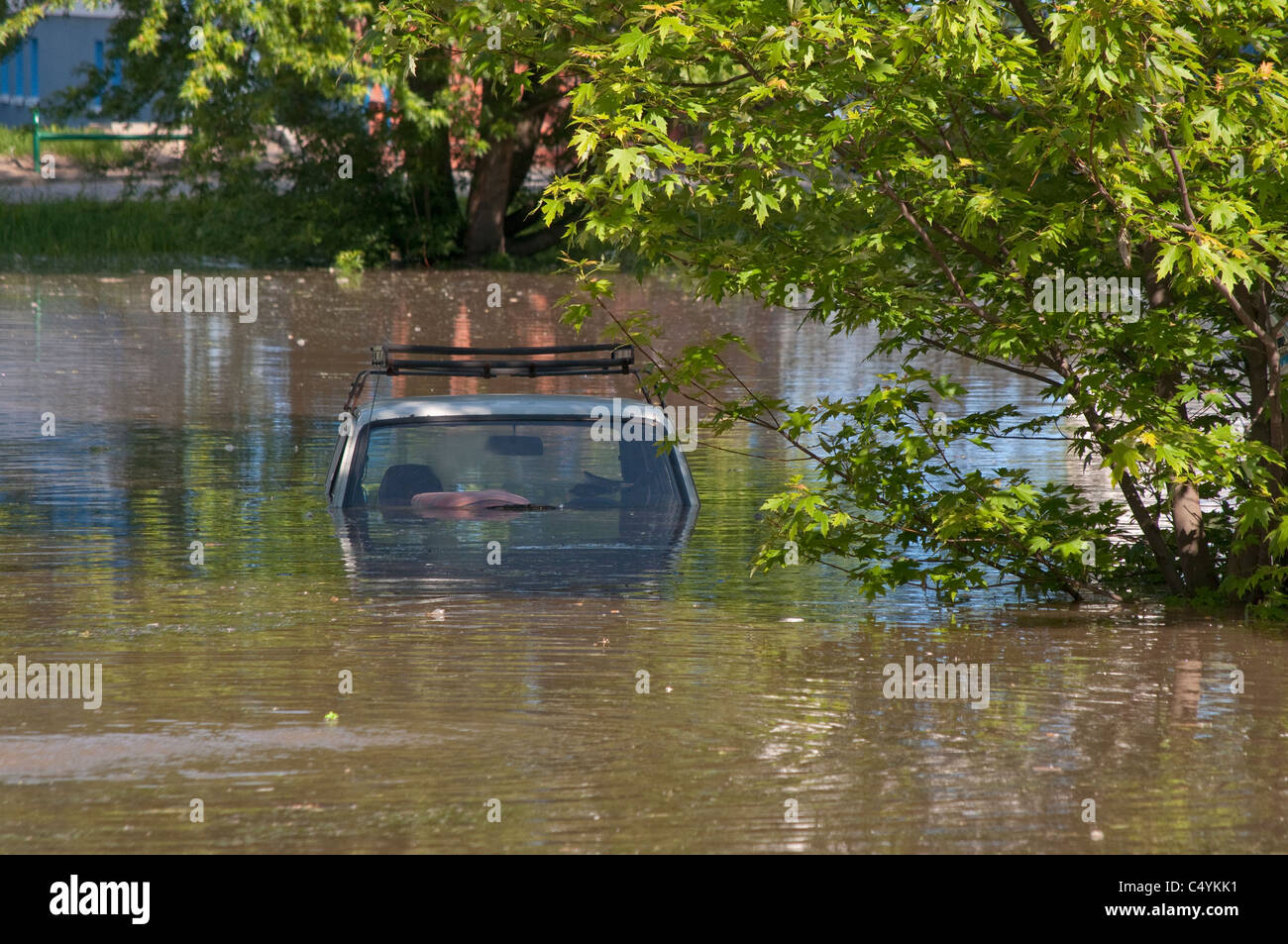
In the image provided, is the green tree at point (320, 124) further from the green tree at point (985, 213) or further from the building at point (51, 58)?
the building at point (51, 58)

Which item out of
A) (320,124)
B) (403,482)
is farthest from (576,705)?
(320,124)

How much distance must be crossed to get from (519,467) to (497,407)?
3.86 meters

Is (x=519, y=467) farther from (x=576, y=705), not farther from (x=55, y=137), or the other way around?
(x=55, y=137)

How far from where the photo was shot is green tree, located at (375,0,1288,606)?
285 inches

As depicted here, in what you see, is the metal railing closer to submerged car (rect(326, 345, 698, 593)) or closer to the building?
the building

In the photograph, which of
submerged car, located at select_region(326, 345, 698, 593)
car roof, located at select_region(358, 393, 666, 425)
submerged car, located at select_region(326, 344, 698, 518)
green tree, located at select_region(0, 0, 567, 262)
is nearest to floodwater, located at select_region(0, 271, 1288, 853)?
submerged car, located at select_region(326, 345, 698, 593)

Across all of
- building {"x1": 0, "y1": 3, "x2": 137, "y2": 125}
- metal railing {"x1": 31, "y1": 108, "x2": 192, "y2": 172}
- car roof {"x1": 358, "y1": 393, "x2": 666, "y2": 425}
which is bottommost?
car roof {"x1": 358, "y1": 393, "x2": 666, "y2": 425}

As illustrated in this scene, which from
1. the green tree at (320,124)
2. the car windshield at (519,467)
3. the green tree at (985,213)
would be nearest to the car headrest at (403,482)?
the car windshield at (519,467)

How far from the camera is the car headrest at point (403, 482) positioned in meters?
10.9

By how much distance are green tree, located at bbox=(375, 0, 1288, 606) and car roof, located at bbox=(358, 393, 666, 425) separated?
114cm

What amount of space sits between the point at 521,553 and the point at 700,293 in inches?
86.8

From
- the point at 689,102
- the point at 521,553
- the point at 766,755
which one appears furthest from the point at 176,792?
the point at 521,553

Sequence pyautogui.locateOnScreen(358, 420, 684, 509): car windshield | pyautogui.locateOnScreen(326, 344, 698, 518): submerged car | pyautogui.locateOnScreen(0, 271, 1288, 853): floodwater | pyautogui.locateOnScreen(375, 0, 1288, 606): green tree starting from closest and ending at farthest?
pyautogui.locateOnScreen(0, 271, 1288, 853): floodwater < pyautogui.locateOnScreen(375, 0, 1288, 606): green tree < pyautogui.locateOnScreen(326, 344, 698, 518): submerged car < pyautogui.locateOnScreen(358, 420, 684, 509): car windshield
